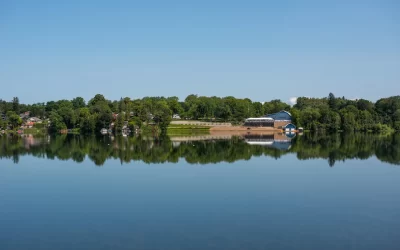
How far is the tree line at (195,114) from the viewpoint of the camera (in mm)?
74500

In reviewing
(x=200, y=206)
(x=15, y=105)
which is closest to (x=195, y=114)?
(x=15, y=105)

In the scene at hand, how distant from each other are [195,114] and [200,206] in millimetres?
84559

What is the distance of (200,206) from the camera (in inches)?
544

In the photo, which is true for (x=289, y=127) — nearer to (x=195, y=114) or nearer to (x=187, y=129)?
(x=187, y=129)

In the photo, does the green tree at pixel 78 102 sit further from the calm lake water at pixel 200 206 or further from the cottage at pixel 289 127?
the calm lake water at pixel 200 206

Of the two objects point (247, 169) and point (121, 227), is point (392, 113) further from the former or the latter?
point (121, 227)

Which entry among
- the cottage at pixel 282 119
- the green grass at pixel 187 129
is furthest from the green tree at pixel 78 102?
the cottage at pixel 282 119

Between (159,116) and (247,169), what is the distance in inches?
2050

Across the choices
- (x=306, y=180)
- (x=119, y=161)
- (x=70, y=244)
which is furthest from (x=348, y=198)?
(x=119, y=161)

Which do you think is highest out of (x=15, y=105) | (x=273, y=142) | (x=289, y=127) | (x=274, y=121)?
(x=15, y=105)

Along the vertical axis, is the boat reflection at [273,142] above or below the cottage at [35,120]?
below

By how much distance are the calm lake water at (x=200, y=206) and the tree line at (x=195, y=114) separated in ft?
160

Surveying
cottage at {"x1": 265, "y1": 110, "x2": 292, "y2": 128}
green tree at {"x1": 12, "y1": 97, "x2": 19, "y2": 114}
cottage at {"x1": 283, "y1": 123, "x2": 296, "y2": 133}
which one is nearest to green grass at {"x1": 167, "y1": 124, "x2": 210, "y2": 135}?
cottage at {"x1": 265, "y1": 110, "x2": 292, "y2": 128}

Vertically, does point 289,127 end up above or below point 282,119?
below
